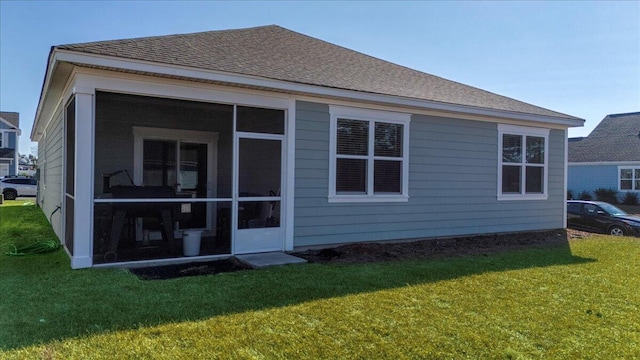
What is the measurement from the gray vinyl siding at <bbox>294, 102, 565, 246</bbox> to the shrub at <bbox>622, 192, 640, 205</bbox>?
15431mm

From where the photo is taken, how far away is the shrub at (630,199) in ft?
73.6

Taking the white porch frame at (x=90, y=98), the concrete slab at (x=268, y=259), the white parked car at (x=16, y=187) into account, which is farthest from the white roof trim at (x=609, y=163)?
the white parked car at (x=16, y=187)

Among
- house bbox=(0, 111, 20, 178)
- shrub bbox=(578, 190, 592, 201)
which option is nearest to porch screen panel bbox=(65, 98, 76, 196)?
shrub bbox=(578, 190, 592, 201)

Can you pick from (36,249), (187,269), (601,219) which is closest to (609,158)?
(601,219)

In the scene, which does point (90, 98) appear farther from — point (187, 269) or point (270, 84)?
point (187, 269)

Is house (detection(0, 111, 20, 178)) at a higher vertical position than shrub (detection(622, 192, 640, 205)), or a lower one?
higher

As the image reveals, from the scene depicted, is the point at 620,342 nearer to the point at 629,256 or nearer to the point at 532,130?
the point at 629,256

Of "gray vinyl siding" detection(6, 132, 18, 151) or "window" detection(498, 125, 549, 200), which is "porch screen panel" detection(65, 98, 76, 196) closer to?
"window" detection(498, 125, 549, 200)

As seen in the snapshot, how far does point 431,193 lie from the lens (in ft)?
29.2

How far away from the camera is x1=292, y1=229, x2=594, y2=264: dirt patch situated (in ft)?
23.1

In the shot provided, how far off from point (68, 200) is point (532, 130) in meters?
9.99

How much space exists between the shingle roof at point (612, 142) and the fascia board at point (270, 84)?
58.0 feet

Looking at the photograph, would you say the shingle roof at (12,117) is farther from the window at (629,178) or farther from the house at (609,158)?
the window at (629,178)

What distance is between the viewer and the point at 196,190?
8.88 m
